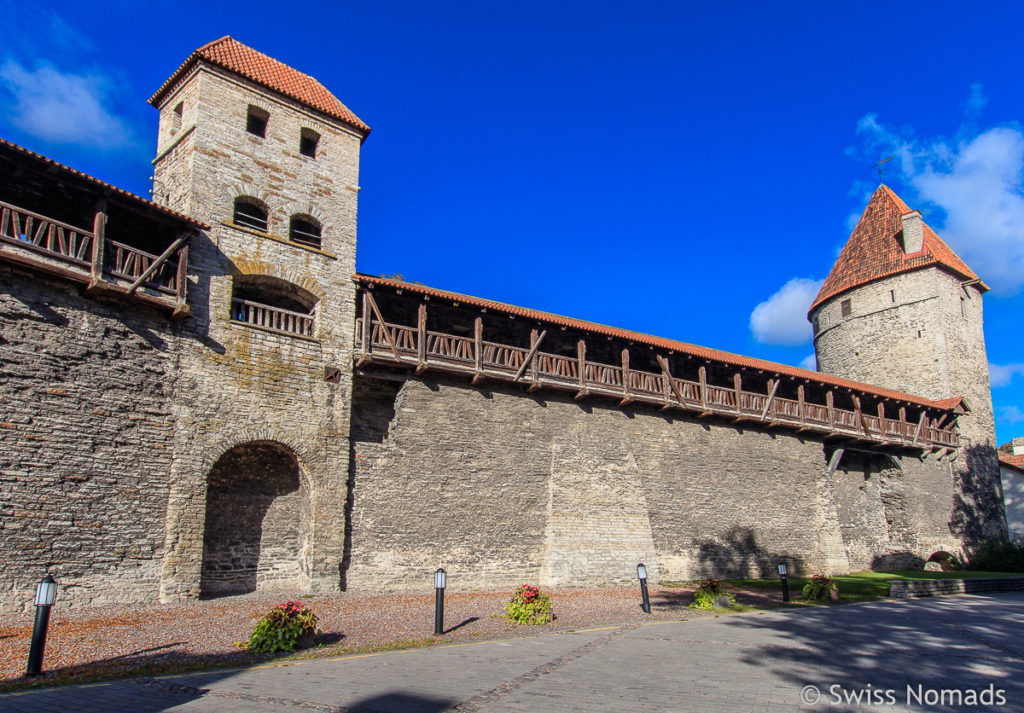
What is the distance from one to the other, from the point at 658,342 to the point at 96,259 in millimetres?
15389

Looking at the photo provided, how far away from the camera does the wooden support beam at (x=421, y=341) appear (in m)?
17.8

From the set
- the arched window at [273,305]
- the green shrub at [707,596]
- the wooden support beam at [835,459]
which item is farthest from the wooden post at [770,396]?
the arched window at [273,305]

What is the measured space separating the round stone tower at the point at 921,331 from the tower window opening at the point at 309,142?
2790 cm

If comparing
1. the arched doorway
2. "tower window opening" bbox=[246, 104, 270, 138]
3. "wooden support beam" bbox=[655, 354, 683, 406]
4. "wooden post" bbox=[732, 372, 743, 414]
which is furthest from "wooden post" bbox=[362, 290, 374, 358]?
"wooden post" bbox=[732, 372, 743, 414]

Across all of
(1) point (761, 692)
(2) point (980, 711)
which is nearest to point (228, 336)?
Answer: (1) point (761, 692)

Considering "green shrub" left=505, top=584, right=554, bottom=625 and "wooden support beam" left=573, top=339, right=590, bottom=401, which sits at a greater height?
"wooden support beam" left=573, top=339, right=590, bottom=401

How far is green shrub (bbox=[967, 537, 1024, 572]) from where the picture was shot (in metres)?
27.5

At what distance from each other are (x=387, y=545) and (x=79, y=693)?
9924mm

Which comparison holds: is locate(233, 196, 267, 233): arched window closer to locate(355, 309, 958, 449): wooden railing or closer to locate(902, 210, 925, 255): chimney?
locate(355, 309, 958, 449): wooden railing

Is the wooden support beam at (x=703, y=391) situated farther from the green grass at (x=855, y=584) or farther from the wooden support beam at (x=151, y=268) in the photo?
the wooden support beam at (x=151, y=268)

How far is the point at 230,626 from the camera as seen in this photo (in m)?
11.2

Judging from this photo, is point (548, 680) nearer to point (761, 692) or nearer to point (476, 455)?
point (761, 692)

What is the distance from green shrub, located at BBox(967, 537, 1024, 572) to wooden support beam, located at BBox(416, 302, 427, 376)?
24.5 meters

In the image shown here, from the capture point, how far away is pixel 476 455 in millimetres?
18656
